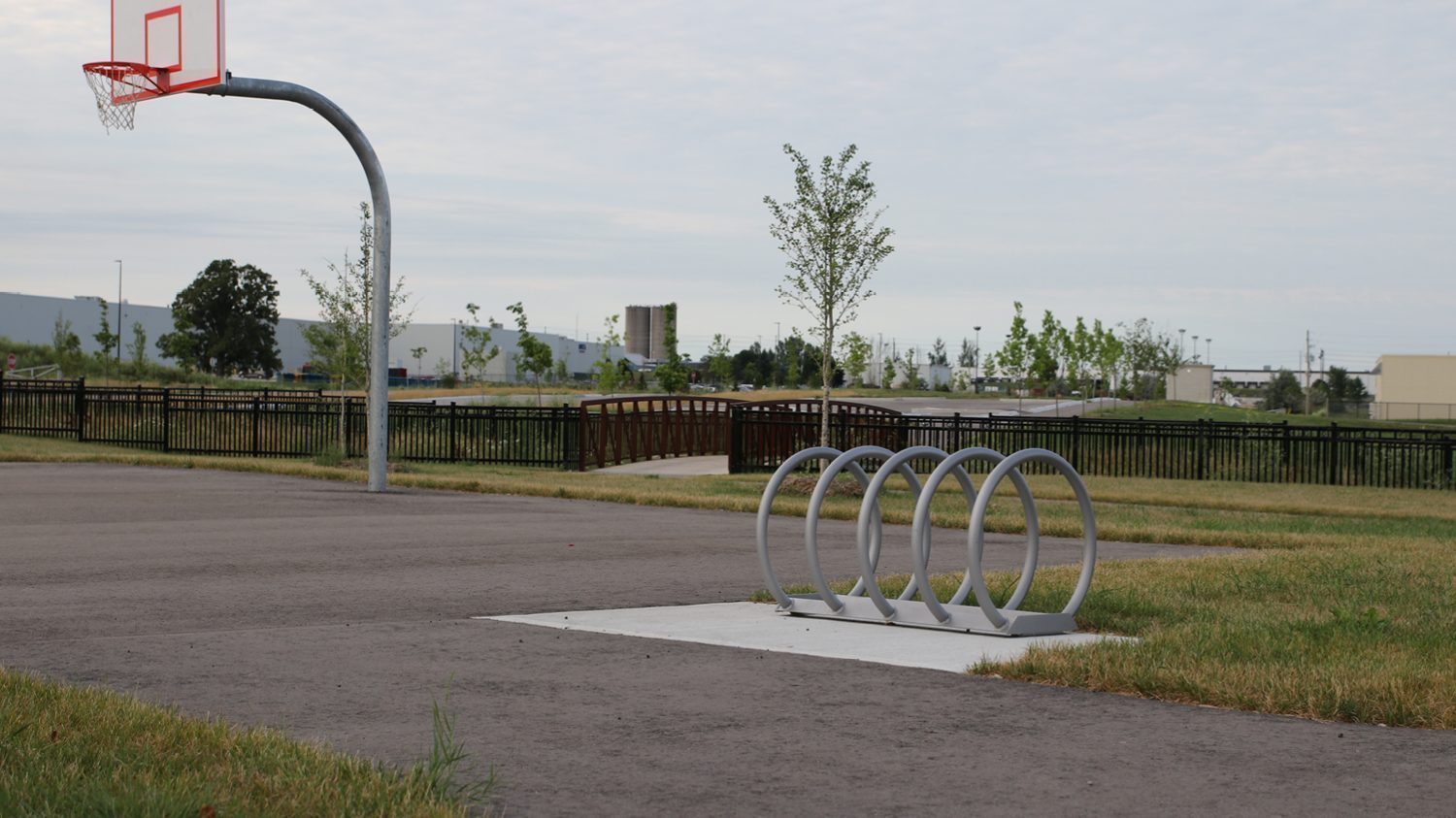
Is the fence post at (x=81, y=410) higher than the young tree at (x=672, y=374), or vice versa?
the young tree at (x=672, y=374)

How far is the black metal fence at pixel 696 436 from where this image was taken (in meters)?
27.2

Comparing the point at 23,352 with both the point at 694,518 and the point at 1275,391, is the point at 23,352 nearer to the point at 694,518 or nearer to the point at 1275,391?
the point at 694,518

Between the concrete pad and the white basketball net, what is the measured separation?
13.4 metres

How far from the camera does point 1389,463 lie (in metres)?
27.4

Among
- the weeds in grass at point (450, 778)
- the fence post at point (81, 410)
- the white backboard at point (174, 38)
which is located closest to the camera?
the weeds in grass at point (450, 778)

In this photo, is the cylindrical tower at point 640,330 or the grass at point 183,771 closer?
the grass at point 183,771

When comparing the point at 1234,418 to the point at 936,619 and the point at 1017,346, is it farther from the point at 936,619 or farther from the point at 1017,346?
the point at 936,619

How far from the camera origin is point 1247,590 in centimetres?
1085

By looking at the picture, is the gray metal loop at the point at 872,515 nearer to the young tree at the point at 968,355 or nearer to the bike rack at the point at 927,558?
the bike rack at the point at 927,558

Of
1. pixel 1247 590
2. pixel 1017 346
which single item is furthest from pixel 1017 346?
pixel 1247 590

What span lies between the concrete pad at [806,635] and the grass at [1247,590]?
493mm

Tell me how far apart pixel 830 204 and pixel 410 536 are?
34.5ft

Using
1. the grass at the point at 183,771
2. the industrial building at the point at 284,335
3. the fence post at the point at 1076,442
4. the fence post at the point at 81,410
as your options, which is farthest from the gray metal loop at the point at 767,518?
the industrial building at the point at 284,335

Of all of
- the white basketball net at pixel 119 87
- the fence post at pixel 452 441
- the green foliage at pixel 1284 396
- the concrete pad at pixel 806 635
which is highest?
the white basketball net at pixel 119 87
